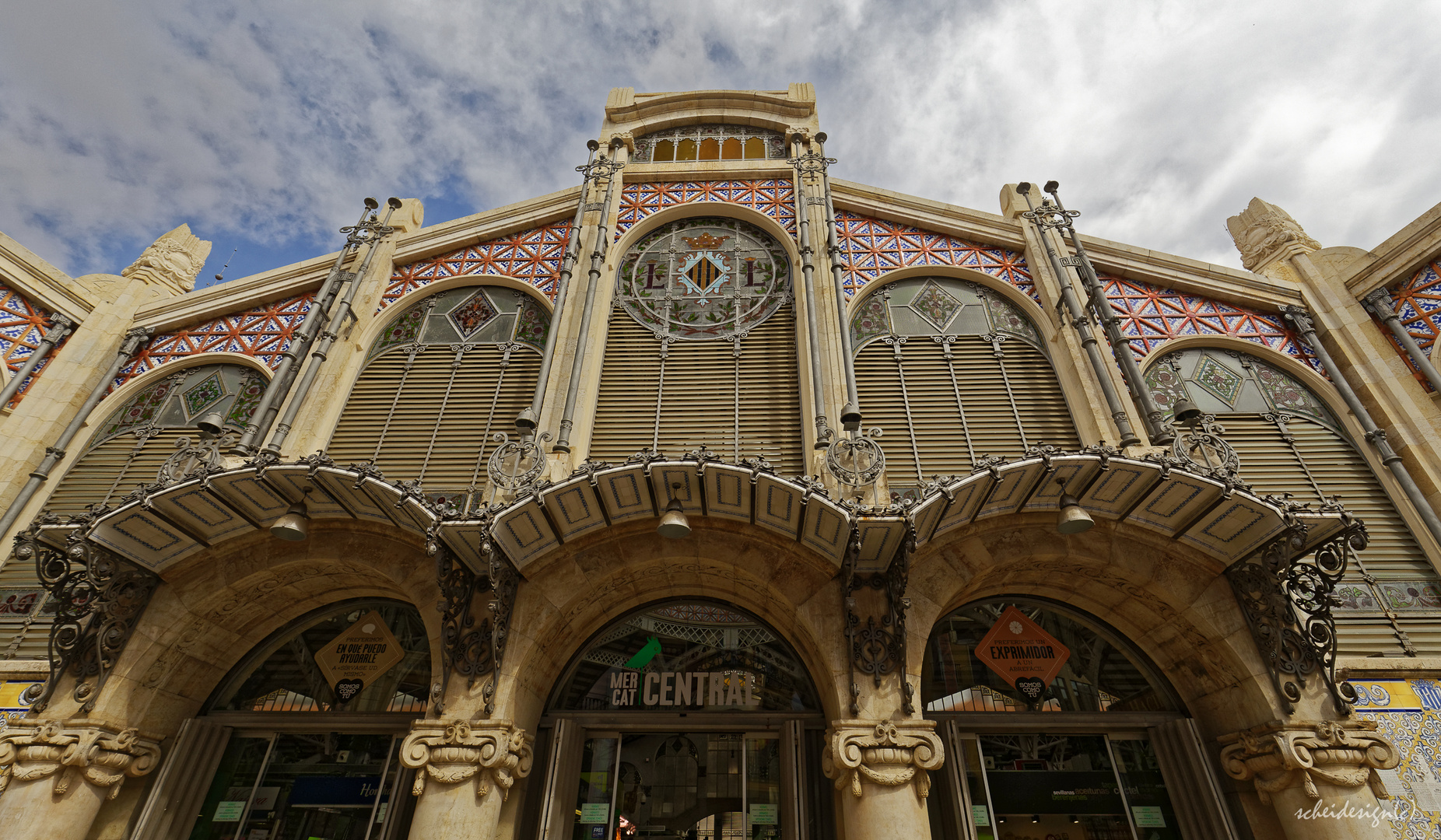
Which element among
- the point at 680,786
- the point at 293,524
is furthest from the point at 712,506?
the point at 293,524

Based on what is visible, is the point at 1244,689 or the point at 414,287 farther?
the point at 414,287

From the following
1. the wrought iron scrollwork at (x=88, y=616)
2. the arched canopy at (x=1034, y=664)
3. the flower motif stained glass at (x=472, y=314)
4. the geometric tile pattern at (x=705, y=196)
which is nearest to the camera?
the wrought iron scrollwork at (x=88, y=616)

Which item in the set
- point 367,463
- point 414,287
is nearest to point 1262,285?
→ point 367,463

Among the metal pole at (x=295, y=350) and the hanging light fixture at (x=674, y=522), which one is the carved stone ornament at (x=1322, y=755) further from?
the metal pole at (x=295, y=350)

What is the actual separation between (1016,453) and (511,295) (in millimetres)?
8137

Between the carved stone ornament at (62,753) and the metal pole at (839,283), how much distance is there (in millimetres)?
8600

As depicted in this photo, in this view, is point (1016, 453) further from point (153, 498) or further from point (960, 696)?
point (153, 498)

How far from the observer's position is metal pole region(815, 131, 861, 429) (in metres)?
8.07

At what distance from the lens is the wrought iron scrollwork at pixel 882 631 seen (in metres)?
6.46

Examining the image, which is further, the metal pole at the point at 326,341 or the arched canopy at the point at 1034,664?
the metal pole at the point at 326,341

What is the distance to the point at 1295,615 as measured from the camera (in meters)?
6.80

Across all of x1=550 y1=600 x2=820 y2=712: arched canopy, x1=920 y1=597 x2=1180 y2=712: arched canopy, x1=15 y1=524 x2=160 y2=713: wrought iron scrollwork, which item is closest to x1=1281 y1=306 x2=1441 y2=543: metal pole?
x1=920 y1=597 x2=1180 y2=712: arched canopy

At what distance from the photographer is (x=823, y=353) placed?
29.5 feet

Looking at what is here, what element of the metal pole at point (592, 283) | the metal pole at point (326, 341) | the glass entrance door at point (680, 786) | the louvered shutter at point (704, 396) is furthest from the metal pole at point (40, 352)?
the glass entrance door at point (680, 786)
